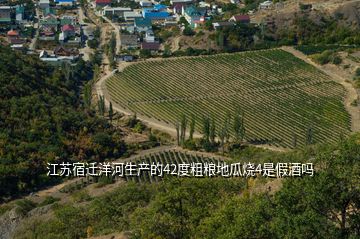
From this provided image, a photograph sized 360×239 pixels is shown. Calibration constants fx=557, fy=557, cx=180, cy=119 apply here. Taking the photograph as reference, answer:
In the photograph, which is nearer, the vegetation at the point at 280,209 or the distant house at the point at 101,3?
the vegetation at the point at 280,209

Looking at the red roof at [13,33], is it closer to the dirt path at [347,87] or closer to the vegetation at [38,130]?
the vegetation at [38,130]

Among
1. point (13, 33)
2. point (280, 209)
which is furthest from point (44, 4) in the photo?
point (280, 209)

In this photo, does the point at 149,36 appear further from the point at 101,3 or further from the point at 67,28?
the point at 101,3

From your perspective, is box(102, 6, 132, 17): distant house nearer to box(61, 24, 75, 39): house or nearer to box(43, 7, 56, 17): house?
box(43, 7, 56, 17): house

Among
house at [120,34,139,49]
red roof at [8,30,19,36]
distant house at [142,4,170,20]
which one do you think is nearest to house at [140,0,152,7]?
distant house at [142,4,170,20]

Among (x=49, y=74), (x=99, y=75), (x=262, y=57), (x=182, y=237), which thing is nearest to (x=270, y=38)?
(x=262, y=57)

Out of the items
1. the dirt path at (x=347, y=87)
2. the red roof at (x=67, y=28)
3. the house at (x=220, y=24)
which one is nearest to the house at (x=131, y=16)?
the red roof at (x=67, y=28)

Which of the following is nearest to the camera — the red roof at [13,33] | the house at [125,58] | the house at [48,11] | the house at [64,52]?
the house at [125,58]
